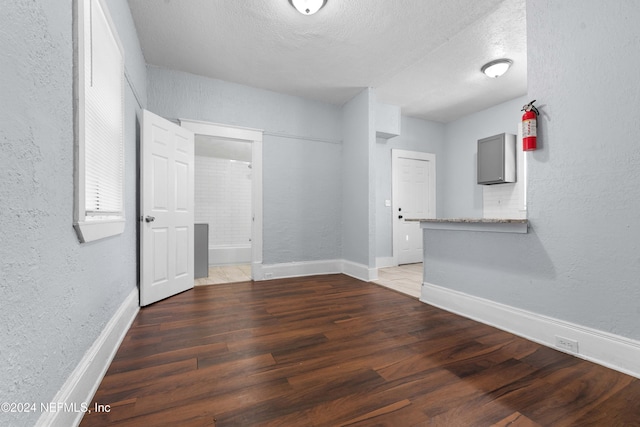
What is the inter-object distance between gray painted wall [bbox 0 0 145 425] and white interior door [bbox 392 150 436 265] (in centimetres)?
483

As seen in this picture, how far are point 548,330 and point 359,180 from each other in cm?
293

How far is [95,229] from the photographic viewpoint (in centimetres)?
153

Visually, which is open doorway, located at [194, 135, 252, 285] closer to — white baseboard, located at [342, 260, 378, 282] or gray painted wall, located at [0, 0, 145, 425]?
white baseboard, located at [342, 260, 378, 282]

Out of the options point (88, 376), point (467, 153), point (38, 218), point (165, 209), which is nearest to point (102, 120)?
point (38, 218)

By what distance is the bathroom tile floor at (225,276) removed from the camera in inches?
161

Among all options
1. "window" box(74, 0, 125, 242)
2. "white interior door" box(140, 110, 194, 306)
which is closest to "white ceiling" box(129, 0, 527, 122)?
"white interior door" box(140, 110, 194, 306)

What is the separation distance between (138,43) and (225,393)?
3.66 meters

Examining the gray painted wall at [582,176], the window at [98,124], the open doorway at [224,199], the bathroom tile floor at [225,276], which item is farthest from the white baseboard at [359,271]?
the window at [98,124]

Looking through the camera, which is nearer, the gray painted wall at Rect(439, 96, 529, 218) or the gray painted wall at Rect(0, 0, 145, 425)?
the gray painted wall at Rect(0, 0, 145, 425)

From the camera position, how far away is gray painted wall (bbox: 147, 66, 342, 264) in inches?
152

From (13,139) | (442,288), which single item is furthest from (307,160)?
(13,139)

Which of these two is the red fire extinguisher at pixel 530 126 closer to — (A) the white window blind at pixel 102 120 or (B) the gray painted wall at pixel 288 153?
(A) the white window blind at pixel 102 120

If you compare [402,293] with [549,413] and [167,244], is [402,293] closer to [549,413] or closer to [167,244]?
[549,413]

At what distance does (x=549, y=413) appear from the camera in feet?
4.27
